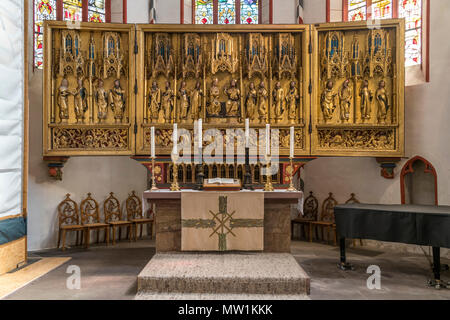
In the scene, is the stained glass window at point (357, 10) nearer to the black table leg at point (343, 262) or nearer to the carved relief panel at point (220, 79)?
the carved relief panel at point (220, 79)

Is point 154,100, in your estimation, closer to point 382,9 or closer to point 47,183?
point 47,183

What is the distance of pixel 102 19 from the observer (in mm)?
10297

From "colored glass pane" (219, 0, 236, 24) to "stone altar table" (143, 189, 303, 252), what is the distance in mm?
6438

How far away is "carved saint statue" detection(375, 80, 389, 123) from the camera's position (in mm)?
7648

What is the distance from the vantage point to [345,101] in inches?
306

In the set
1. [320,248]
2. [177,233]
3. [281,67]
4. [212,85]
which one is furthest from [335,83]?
[177,233]

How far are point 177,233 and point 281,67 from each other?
151 inches

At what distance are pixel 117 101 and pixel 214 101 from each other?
193 centimetres

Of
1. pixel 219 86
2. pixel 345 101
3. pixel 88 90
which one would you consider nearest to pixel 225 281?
pixel 219 86

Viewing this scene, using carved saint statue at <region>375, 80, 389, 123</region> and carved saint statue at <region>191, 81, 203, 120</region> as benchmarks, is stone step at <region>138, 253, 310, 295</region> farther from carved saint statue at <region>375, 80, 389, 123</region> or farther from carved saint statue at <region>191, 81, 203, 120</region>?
carved saint statue at <region>375, 80, 389, 123</region>

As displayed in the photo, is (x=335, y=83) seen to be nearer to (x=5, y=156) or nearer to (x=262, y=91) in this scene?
(x=262, y=91)

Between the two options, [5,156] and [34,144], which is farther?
[34,144]

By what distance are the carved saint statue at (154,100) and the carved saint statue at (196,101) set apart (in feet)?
2.24

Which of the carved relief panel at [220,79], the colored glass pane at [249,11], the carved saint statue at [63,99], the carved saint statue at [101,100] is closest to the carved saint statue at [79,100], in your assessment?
the carved saint statue at [63,99]
